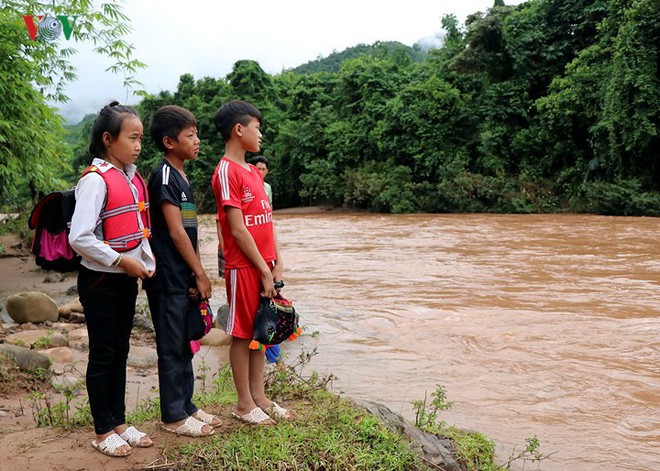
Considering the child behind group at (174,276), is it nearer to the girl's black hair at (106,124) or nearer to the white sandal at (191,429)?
the white sandal at (191,429)

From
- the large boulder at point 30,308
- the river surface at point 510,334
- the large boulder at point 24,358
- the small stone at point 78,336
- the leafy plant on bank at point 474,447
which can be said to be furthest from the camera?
the large boulder at point 30,308

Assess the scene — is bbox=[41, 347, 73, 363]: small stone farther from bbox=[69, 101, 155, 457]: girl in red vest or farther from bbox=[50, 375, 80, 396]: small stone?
bbox=[69, 101, 155, 457]: girl in red vest

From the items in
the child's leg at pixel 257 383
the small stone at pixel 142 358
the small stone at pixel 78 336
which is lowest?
the small stone at pixel 142 358

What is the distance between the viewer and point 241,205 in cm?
295

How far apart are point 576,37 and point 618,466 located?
75.3 ft

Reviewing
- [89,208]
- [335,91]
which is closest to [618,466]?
[89,208]

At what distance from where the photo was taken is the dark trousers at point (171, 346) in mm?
2883

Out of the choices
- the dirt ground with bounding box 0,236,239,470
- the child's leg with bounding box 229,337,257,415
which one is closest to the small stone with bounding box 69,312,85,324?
the dirt ground with bounding box 0,236,239,470

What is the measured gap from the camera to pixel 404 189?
25500 mm

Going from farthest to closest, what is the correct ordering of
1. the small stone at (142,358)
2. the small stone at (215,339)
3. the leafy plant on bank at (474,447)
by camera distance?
the small stone at (215,339)
the small stone at (142,358)
the leafy plant on bank at (474,447)

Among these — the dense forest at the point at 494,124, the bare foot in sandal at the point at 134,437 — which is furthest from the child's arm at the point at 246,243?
the dense forest at the point at 494,124

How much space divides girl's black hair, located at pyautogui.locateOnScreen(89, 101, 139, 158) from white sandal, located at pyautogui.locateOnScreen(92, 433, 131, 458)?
4.37 feet

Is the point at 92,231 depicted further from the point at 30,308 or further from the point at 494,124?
the point at 494,124

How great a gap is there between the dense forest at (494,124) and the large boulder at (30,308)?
12606 mm
